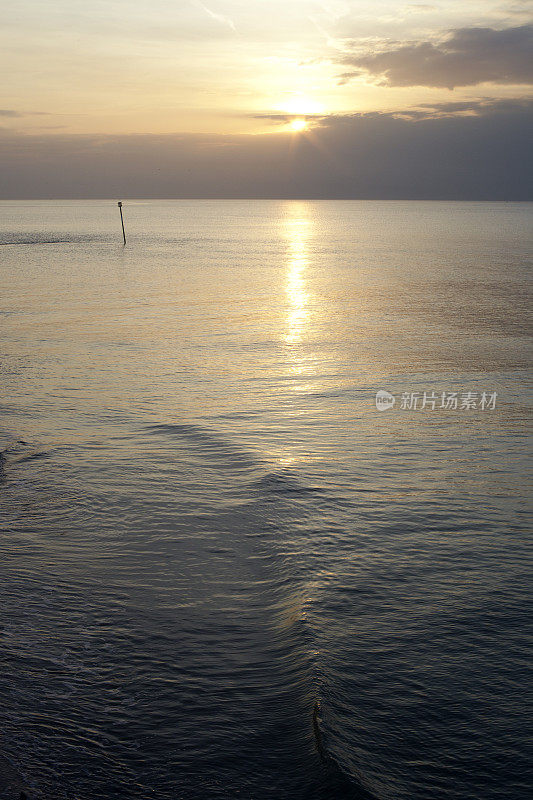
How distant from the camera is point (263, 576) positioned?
1361 centimetres

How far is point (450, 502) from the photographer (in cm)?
1698

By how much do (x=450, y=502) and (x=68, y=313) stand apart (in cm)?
3529

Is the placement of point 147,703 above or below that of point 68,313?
below

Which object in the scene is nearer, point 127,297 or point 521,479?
point 521,479

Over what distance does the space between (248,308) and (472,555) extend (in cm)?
3888

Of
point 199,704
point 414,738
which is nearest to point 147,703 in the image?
point 199,704

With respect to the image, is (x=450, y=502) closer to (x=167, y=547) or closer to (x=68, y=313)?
(x=167, y=547)

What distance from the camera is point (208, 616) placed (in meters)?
12.1

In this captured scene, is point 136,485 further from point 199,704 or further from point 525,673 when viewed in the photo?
point 525,673

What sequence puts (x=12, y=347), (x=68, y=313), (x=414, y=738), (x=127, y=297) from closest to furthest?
(x=414, y=738) → (x=12, y=347) → (x=68, y=313) → (x=127, y=297)

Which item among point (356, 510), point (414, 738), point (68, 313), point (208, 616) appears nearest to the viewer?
point (414, 738)

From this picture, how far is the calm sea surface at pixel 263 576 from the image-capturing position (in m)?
8.97

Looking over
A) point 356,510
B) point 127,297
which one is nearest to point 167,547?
point 356,510

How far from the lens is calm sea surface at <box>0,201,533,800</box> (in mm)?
8969
